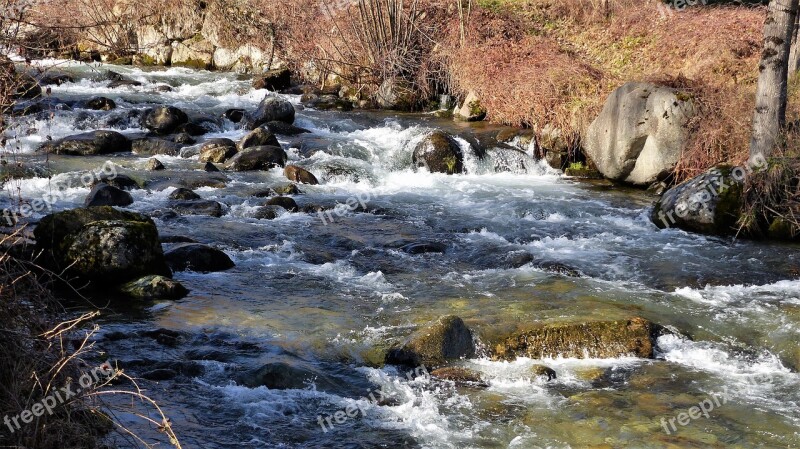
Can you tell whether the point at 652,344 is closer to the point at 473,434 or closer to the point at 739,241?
the point at 473,434

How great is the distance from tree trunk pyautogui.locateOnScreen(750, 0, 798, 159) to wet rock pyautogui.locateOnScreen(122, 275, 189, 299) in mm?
8896

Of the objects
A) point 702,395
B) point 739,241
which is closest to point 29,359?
point 702,395

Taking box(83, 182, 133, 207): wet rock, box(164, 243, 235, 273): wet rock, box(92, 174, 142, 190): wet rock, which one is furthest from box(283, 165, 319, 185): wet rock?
box(164, 243, 235, 273): wet rock

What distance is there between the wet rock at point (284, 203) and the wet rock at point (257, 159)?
2867 mm

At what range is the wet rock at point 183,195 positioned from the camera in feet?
44.1

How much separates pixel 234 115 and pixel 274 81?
408cm

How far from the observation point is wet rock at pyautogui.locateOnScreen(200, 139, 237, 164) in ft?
54.5

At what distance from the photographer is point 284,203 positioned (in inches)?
525

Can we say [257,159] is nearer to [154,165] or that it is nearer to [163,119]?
[154,165]

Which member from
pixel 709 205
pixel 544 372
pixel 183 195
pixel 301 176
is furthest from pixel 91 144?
pixel 544 372

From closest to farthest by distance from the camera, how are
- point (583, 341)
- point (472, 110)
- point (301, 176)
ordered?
point (583, 341) → point (301, 176) → point (472, 110)

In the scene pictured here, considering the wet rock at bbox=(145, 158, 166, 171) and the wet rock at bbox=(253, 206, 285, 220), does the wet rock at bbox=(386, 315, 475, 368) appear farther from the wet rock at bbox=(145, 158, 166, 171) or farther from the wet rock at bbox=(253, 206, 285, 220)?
the wet rock at bbox=(145, 158, 166, 171)

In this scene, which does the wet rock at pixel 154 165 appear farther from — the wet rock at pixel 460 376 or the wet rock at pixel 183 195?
the wet rock at pixel 460 376

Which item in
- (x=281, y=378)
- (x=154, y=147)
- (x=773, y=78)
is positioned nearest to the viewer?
(x=281, y=378)
